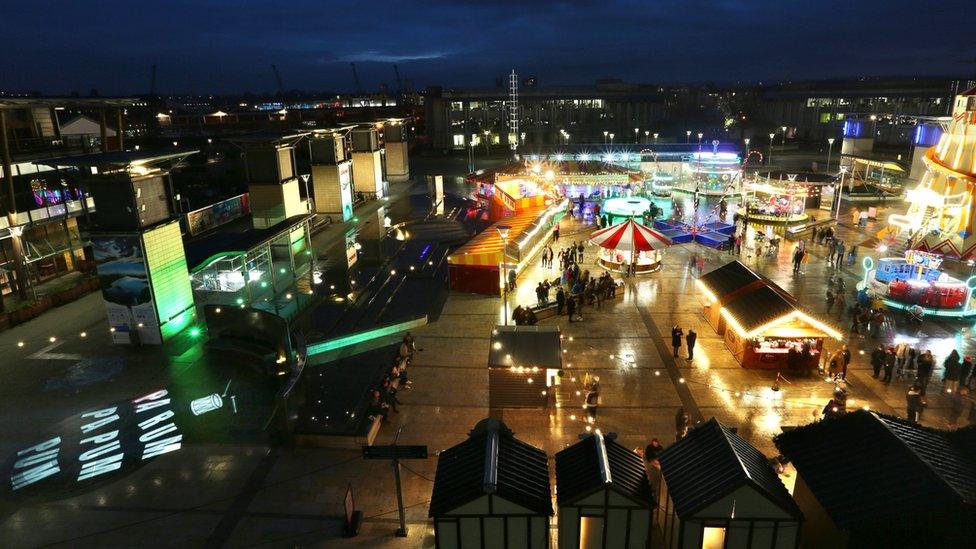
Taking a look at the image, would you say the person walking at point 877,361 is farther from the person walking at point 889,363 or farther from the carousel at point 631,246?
the carousel at point 631,246

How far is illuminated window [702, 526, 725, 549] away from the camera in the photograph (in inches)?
308

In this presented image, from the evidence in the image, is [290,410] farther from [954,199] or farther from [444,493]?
[954,199]

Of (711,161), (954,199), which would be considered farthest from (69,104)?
(711,161)

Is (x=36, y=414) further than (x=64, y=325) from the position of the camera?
No

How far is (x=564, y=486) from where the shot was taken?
27.2ft

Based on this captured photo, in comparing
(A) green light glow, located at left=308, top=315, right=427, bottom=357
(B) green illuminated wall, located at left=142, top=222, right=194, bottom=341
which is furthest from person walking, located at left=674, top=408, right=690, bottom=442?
(B) green illuminated wall, located at left=142, top=222, right=194, bottom=341

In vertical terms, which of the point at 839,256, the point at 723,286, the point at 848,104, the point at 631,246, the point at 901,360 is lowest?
the point at 901,360

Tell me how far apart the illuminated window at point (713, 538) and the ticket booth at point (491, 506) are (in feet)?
7.53

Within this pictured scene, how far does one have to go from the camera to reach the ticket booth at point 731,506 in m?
7.57

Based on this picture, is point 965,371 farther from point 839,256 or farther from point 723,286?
point 839,256

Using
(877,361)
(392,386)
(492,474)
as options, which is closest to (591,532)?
(492,474)

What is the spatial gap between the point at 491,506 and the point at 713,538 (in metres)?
3.29

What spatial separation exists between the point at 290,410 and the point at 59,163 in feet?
33.1

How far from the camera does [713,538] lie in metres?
7.92
